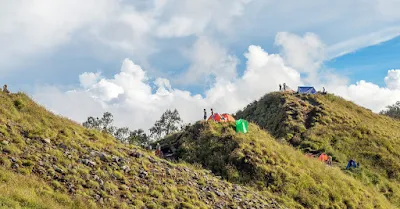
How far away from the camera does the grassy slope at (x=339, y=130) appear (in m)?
38.5

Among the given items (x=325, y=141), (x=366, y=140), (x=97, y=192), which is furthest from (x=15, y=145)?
(x=366, y=140)

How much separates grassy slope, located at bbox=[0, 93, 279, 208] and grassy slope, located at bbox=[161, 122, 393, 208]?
2.64 metres

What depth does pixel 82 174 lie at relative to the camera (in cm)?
1730

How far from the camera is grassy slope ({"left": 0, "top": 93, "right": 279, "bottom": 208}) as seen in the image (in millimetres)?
15008

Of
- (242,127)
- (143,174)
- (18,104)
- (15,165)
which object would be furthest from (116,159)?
(242,127)

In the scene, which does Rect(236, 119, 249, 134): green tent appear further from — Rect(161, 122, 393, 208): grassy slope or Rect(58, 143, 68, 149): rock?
Rect(58, 143, 68, 149): rock

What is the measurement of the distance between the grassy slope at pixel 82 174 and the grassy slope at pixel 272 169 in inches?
104

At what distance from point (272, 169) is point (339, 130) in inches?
935

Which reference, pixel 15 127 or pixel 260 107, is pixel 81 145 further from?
pixel 260 107

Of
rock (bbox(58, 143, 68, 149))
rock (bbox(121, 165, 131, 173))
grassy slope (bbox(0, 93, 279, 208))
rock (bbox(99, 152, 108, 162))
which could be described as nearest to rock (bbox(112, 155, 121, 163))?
grassy slope (bbox(0, 93, 279, 208))

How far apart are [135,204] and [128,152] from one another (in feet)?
19.4

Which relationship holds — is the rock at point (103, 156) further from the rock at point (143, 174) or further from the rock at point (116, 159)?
the rock at point (143, 174)

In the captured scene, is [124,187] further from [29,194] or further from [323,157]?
[323,157]

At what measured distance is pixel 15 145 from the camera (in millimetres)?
17516
